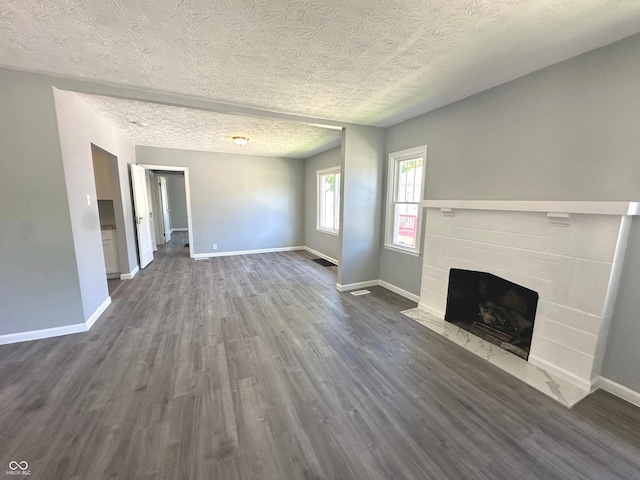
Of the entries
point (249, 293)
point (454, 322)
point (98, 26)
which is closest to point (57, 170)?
point (98, 26)

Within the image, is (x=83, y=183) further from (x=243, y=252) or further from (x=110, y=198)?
(x=243, y=252)

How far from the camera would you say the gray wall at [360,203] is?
3.79 meters

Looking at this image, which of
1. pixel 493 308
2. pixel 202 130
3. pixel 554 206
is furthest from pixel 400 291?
pixel 202 130

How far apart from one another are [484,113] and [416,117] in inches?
37.6

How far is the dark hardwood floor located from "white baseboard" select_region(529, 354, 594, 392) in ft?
0.26

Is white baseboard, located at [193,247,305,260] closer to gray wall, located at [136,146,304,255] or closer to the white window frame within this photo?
gray wall, located at [136,146,304,255]

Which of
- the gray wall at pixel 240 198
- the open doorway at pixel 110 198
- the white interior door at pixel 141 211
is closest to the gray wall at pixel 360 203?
the gray wall at pixel 240 198

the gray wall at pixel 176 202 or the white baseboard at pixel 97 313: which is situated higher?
the gray wall at pixel 176 202

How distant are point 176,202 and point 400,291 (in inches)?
420

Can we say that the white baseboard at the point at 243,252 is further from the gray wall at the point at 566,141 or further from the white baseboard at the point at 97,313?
the gray wall at the point at 566,141

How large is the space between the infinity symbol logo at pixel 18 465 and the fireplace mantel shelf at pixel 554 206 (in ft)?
12.3

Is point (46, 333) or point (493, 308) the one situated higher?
point (493, 308)

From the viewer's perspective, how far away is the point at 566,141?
6.66 feet

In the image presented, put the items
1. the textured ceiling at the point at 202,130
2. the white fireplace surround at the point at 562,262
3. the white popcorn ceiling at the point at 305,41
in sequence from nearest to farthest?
the white popcorn ceiling at the point at 305,41 → the white fireplace surround at the point at 562,262 → the textured ceiling at the point at 202,130
